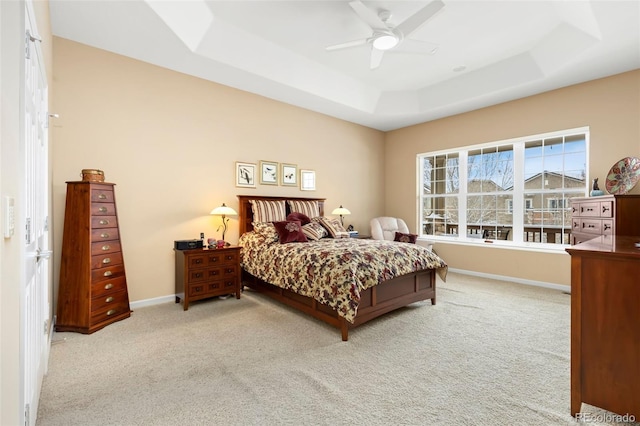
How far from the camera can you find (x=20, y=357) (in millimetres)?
1255

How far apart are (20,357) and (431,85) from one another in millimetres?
5900

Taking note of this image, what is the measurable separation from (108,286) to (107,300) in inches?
5.7

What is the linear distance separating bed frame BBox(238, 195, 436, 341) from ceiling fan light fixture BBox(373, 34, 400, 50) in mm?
2559

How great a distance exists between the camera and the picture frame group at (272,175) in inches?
184

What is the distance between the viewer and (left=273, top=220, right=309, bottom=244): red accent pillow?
13.0ft

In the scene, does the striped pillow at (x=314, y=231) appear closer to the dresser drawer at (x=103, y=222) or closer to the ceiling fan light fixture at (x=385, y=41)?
the dresser drawer at (x=103, y=222)

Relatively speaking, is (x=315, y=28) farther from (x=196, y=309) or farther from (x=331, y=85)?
(x=196, y=309)

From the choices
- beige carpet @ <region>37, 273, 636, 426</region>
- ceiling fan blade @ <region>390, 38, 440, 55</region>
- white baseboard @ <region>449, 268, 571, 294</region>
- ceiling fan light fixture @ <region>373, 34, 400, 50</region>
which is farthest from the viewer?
white baseboard @ <region>449, 268, 571, 294</region>

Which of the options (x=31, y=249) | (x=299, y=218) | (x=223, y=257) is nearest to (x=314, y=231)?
(x=299, y=218)

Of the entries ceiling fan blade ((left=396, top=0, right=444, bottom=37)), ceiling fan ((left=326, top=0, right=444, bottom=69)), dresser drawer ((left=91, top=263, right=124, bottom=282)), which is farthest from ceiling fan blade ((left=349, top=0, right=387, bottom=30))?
dresser drawer ((left=91, top=263, right=124, bottom=282))

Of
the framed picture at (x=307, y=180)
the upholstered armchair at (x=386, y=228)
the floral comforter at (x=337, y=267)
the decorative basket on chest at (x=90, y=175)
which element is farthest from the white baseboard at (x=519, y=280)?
the decorative basket on chest at (x=90, y=175)

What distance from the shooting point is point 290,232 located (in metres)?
4.00

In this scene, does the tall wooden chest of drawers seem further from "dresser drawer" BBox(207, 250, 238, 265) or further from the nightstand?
"dresser drawer" BBox(207, 250, 238, 265)

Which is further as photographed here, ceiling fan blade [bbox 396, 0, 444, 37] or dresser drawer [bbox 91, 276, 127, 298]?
dresser drawer [bbox 91, 276, 127, 298]
